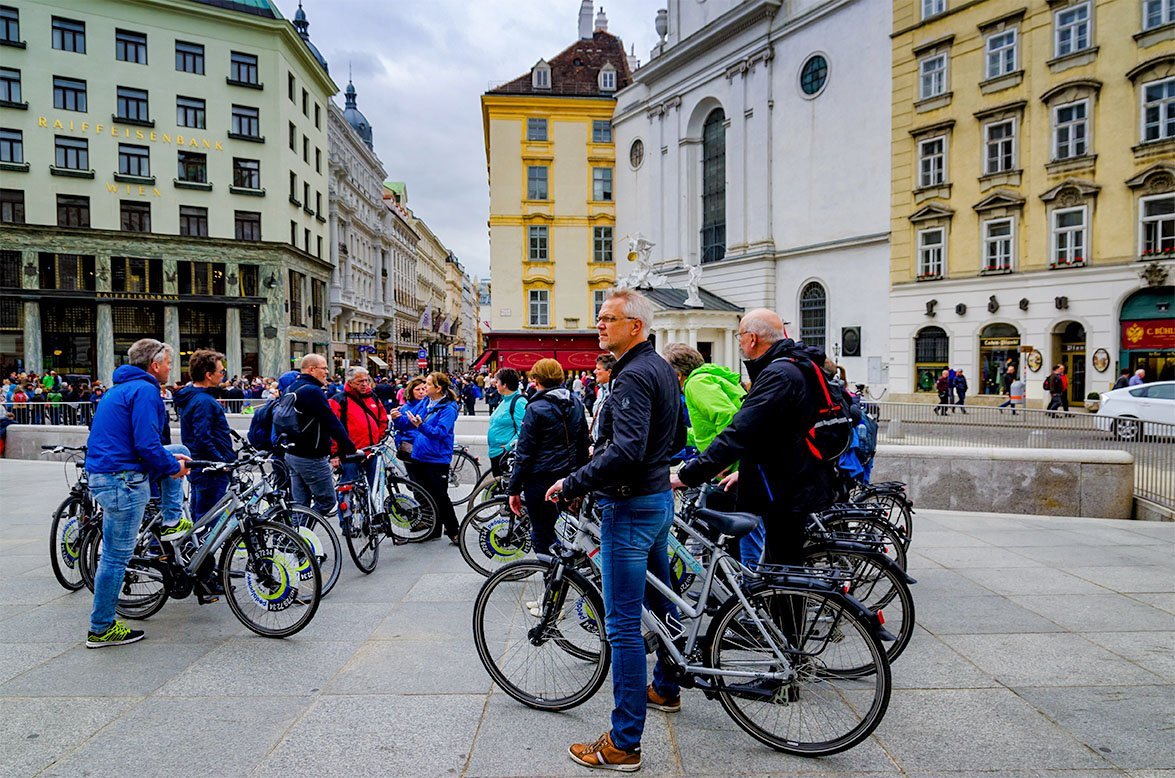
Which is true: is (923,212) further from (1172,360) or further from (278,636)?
(278,636)

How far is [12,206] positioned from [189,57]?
11.9 m

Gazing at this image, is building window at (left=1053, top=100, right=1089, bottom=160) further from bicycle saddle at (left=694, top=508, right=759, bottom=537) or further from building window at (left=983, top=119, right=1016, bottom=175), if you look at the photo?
bicycle saddle at (left=694, top=508, right=759, bottom=537)

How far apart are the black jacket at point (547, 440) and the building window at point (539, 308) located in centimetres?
4526

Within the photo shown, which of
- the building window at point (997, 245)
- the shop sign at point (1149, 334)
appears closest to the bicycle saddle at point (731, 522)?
the shop sign at point (1149, 334)

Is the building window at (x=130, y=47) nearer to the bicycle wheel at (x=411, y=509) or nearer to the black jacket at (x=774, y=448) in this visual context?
the bicycle wheel at (x=411, y=509)

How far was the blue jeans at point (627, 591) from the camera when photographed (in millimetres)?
3385

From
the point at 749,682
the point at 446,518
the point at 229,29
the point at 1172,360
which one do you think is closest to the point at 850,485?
the point at 749,682

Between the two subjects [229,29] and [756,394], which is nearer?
[756,394]

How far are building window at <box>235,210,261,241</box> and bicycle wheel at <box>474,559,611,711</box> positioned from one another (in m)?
43.3

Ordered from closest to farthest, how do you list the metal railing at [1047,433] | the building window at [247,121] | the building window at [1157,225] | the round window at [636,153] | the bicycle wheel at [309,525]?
the bicycle wheel at [309,525] < the metal railing at [1047,433] < the building window at [1157,225] < the building window at [247,121] < the round window at [636,153]

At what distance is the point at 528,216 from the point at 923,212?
27561mm

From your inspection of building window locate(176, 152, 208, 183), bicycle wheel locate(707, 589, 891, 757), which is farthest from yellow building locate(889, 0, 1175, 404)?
building window locate(176, 152, 208, 183)

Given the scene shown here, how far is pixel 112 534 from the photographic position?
16.4ft

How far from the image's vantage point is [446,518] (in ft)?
26.6
